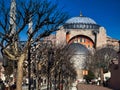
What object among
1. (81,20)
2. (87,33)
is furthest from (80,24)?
(87,33)

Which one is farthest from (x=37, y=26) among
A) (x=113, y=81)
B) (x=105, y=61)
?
(x=105, y=61)

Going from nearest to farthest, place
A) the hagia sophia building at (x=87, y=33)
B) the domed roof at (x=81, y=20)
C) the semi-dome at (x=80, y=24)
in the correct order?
1. the hagia sophia building at (x=87, y=33)
2. the semi-dome at (x=80, y=24)
3. the domed roof at (x=81, y=20)

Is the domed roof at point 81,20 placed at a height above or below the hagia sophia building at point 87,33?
above

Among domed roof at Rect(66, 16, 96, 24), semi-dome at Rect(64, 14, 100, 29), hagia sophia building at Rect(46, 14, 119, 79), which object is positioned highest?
domed roof at Rect(66, 16, 96, 24)

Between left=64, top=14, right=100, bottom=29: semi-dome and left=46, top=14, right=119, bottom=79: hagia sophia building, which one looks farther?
left=64, top=14, right=100, bottom=29: semi-dome

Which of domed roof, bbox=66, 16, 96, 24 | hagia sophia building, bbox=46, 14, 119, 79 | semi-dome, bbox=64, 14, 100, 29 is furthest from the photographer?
domed roof, bbox=66, 16, 96, 24

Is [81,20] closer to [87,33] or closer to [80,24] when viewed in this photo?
[80,24]

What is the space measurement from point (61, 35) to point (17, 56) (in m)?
132

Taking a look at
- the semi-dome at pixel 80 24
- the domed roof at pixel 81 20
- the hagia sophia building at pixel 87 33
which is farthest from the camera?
the domed roof at pixel 81 20

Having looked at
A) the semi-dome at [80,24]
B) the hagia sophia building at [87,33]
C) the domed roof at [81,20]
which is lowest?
the hagia sophia building at [87,33]

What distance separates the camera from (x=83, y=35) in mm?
163750

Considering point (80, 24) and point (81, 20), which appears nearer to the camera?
point (80, 24)

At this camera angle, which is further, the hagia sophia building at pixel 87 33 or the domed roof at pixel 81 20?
the domed roof at pixel 81 20

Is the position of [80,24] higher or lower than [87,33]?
higher
